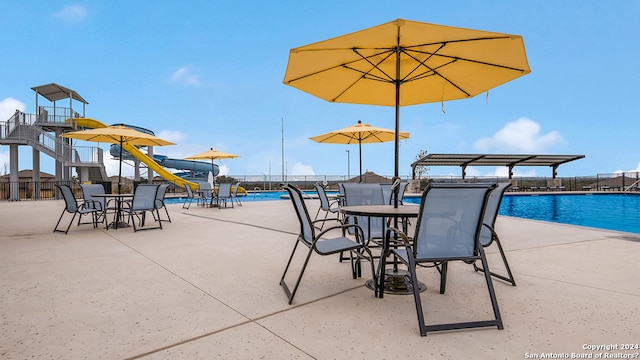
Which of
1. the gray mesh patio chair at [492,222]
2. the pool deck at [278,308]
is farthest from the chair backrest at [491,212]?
the pool deck at [278,308]

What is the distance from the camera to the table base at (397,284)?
8.39 feet

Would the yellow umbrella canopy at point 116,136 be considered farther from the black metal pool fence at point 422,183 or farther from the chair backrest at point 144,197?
the black metal pool fence at point 422,183

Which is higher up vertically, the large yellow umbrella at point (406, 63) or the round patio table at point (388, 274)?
the large yellow umbrella at point (406, 63)

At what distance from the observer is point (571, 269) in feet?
10.3

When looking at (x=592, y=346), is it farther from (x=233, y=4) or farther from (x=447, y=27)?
(x=233, y=4)

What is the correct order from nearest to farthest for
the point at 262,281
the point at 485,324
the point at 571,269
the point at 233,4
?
the point at 485,324
the point at 262,281
the point at 571,269
the point at 233,4

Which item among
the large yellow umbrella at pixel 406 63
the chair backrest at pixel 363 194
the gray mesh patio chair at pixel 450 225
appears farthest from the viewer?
the chair backrest at pixel 363 194

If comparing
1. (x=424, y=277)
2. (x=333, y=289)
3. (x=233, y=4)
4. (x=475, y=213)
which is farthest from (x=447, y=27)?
(x=233, y=4)

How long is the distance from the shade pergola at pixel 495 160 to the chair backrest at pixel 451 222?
1822 centimetres

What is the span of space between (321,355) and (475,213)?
1.18m

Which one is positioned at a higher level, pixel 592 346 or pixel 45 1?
pixel 45 1

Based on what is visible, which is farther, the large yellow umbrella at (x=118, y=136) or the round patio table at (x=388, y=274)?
the large yellow umbrella at (x=118, y=136)

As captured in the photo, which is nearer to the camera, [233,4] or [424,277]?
[424,277]

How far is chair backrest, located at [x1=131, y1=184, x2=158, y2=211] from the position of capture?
5723mm
